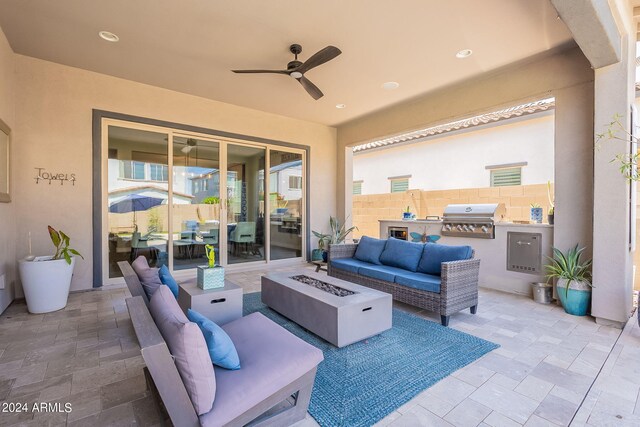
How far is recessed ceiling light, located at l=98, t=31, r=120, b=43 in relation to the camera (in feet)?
10.9

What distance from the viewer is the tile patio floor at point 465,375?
68.9 inches

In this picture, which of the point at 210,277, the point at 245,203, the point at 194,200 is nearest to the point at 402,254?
the point at 210,277

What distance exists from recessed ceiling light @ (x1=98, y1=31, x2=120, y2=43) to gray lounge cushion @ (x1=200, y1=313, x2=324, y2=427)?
3497 mm

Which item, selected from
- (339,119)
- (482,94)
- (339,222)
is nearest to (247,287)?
(339,222)

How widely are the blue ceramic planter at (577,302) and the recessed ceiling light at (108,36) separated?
5.86 meters

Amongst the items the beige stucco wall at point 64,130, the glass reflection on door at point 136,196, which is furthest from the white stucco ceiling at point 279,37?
the glass reflection on door at point 136,196

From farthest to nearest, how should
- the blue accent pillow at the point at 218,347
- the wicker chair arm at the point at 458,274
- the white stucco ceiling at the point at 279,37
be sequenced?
1. the wicker chair arm at the point at 458,274
2. the white stucco ceiling at the point at 279,37
3. the blue accent pillow at the point at 218,347

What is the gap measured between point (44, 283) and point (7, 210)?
1001mm

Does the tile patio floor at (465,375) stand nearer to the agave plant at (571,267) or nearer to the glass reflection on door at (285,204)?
the agave plant at (571,267)

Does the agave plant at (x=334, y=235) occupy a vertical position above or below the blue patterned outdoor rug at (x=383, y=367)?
above

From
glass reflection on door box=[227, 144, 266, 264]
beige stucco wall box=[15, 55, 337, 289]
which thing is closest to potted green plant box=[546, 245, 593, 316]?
glass reflection on door box=[227, 144, 266, 264]

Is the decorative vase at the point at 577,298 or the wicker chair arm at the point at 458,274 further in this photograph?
the decorative vase at the point at 577,298

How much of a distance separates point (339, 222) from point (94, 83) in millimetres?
4988

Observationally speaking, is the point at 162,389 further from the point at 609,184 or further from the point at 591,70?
the point at 591,70
